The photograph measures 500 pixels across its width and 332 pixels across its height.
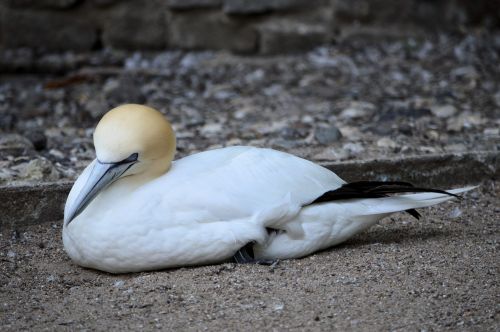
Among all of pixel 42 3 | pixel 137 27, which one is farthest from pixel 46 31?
pixel 137 27

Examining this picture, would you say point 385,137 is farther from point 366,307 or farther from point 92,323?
point 92,323

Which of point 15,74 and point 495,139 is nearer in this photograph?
point 495,139

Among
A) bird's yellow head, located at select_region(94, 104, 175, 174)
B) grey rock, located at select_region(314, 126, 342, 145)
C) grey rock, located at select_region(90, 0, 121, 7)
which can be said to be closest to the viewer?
bird's yellow head, located at select_region(94, 104, 175, 174)

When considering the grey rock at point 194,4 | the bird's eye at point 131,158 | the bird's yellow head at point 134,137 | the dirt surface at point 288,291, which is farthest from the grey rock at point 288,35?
the bird's eye at point 131,158

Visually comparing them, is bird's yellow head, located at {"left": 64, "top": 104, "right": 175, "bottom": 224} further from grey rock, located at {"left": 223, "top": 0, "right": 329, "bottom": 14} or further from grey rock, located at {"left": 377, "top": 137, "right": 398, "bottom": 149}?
grey rock, located at {"left": 223, "top": 0, "right": 329, "bottom": 14}

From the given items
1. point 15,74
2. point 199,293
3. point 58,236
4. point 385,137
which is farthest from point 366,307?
point 15,74

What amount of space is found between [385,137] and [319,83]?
1.38 m

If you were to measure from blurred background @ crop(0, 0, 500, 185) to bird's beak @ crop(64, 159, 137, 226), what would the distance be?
162 cm

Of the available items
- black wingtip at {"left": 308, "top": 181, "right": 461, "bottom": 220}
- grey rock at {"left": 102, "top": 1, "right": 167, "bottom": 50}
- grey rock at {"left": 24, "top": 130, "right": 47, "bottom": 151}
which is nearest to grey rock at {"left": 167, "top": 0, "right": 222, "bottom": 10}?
grey rock at {"left": 102, "top": 1, "right": 167, "bottom": 50}

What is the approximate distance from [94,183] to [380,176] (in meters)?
1.59

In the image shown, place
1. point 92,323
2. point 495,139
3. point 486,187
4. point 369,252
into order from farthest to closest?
1. point 495,139
2. point 486,187
3. point 369,252
4. point 92,323

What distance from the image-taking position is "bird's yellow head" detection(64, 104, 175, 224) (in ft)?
10.1

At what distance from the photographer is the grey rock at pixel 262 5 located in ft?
21.3

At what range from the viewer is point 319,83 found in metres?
6.05
